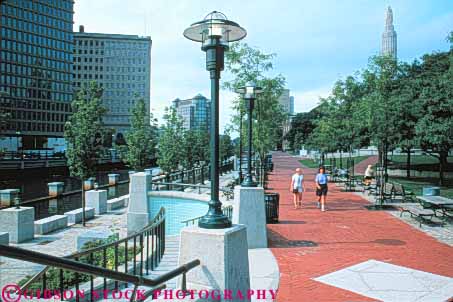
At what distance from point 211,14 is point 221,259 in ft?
9.65

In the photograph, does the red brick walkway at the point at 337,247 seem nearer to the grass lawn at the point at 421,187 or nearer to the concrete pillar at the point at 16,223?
the grass lawn at the point at 421,187

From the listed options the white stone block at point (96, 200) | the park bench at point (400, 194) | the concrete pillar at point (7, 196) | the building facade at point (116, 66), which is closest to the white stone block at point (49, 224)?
the concrete pillar at point (7, 196)

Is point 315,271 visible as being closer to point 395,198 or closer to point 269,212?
point 269,212

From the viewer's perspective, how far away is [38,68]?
355 feet

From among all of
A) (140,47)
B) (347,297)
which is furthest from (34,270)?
(140,47)

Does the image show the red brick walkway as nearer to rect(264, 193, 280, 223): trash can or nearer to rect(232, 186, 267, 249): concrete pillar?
rect(264, 193, 280, 223): trash can

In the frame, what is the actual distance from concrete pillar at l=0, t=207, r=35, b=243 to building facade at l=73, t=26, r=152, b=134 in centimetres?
13240

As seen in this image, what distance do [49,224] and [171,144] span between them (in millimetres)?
15213

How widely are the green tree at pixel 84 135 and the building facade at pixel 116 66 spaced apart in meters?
127

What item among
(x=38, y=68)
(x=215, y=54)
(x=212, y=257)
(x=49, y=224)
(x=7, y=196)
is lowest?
(x=49, y=224)

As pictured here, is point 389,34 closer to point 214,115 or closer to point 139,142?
point 139,142

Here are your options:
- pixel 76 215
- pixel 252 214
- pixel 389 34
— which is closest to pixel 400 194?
pixel 252 214

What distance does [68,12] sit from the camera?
114188 millimetres

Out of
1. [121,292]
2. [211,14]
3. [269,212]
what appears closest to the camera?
[211,14]
